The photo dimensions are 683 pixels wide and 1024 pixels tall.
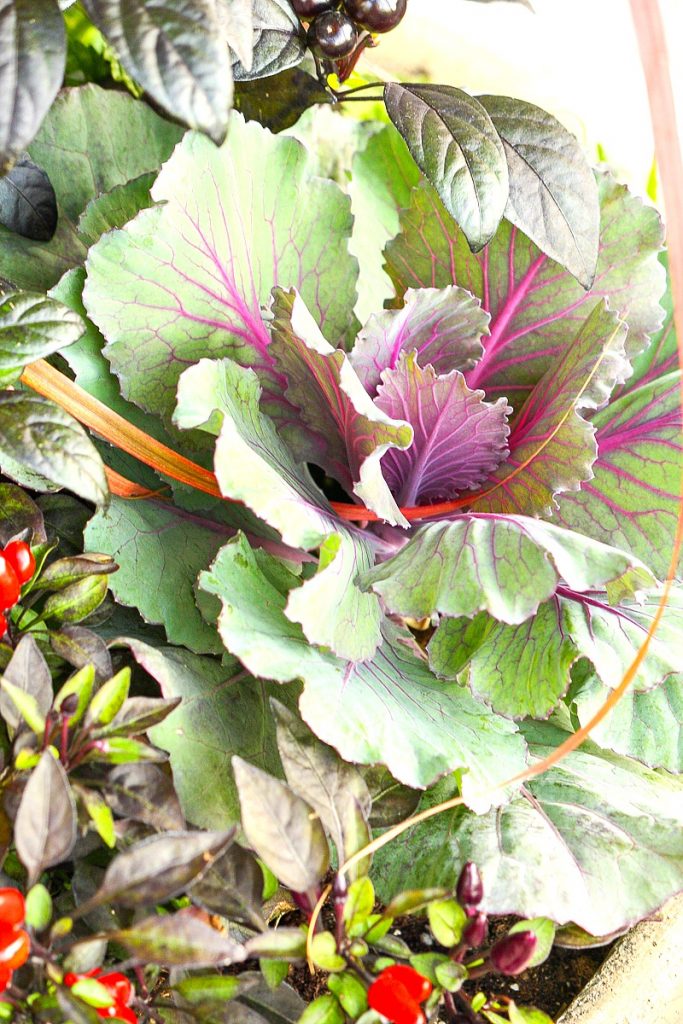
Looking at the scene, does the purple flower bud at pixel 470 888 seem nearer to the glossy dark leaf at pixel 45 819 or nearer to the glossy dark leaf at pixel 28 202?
the glossy dark leaf at pixel 45 819

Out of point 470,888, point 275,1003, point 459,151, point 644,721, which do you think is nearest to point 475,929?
point 470,888

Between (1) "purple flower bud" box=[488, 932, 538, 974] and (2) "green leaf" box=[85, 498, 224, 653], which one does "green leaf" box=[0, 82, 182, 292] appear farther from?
(1) "purple flower bud" box=[488, 932, 538, 974]

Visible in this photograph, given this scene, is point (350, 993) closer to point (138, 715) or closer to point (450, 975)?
point (450, 975)

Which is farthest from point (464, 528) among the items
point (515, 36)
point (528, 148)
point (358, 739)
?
point (515, 36)

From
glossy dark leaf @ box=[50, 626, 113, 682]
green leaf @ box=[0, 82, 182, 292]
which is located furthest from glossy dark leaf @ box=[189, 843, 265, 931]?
green leaf @ box=[0, 82, 182, 292]

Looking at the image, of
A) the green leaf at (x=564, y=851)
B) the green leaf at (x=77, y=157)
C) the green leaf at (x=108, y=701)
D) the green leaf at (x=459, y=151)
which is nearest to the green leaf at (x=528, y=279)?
the green leaf at (x=459, y=151)

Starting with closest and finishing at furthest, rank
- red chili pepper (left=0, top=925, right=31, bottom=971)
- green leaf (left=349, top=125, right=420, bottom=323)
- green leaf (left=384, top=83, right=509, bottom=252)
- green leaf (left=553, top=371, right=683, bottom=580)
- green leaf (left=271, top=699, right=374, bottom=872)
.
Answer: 1. red chili pepper (left=0, top=925, right=31, bottom=971)
2. green leaf (left=271, top=699, right=374, bottom=872)
3. green leaf (left=384, top=83, right=509, bottom=252)
4. green leaf (left=553, top=371, right=683, bottom=580)
5. green leaf (left=349, top=125, right=420, bottom=323)
